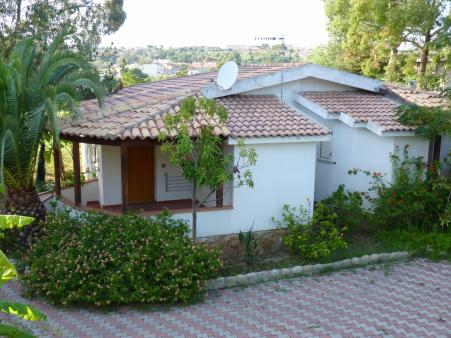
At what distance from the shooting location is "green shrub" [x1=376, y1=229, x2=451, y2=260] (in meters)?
13.4

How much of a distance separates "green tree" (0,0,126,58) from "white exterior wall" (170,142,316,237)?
8736 mm

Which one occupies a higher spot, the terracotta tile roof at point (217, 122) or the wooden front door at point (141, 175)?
the terracotta tile roof at point (217, 122)

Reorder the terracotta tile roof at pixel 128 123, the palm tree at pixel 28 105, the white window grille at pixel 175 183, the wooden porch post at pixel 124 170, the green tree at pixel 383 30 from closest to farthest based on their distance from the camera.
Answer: the palm tree at pixel 28 105 → the terracotta tile roof at pixel 128 123 → the wooden porch post at pixel 124 170 → the white window grille at pixel 175 183 → the green tree at pixel 383 30

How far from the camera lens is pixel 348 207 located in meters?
14.5

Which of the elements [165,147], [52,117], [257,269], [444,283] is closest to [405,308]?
[444,283]

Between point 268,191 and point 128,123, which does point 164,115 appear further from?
point 268,191

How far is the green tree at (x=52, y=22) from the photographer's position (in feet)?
63.7

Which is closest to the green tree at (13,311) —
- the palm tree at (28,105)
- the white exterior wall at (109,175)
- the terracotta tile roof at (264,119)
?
the palm tree at (28,105)

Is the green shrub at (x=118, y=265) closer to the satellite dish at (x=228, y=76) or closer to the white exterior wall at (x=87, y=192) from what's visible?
the white exterior wall at (x=87, y=192)

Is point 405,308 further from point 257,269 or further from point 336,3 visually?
point 336,3

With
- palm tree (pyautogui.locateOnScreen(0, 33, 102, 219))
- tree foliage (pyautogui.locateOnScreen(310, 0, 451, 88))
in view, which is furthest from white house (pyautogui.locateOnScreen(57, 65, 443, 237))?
tree foliage (pyautogui.locateOnScreen(310, 0, 451, 88))

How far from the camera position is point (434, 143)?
15.7 metres

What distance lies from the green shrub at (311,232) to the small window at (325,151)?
271 centimetres

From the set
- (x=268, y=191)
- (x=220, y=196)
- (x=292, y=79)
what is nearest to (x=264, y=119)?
(x=268, y=191)
